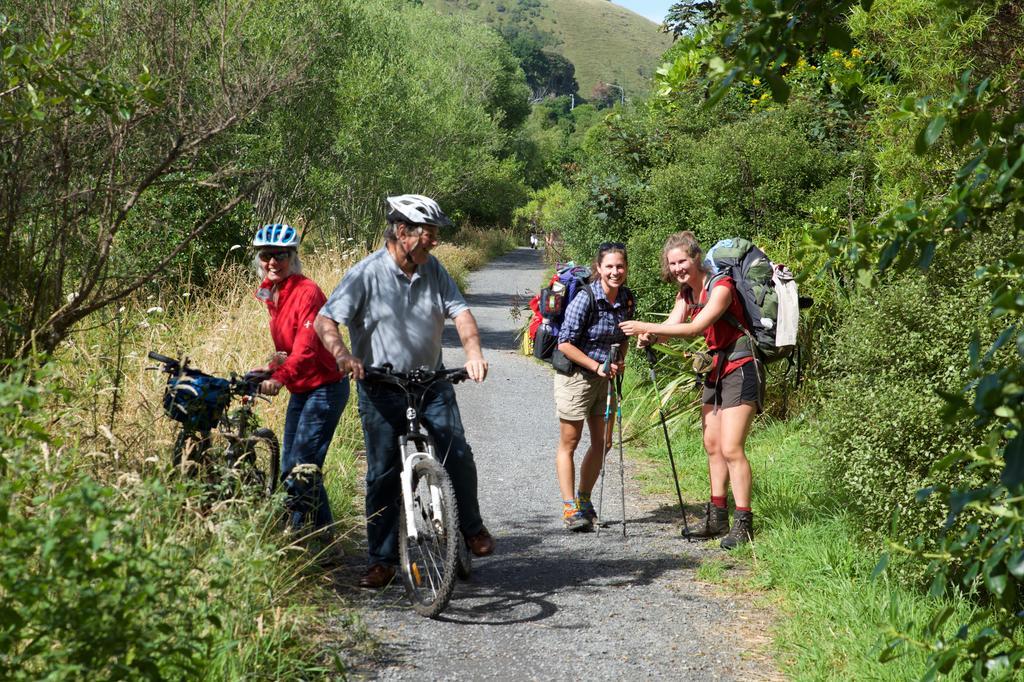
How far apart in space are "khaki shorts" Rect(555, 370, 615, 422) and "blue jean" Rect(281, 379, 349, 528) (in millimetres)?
1599

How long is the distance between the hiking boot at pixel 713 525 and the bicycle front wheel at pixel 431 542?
2008 mm

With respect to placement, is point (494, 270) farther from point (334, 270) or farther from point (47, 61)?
point (47, 61)

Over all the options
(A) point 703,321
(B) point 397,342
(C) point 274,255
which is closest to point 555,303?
(A) point 703,321

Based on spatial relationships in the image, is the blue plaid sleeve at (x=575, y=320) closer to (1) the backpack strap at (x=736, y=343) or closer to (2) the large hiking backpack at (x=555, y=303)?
(2) the large hiking backpack at (x=555, y=303)

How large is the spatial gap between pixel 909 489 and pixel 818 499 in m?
1.88

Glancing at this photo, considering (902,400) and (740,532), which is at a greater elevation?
(902,400)

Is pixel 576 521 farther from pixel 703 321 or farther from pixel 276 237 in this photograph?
pixel 276 237

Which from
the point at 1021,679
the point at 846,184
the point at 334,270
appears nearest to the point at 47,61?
the point at 1021,679

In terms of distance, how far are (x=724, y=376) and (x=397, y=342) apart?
2.09 meters

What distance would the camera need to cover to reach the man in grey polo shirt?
17.9 feet

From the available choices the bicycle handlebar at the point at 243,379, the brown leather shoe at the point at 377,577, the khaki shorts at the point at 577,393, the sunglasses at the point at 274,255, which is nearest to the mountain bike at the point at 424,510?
the brown leather shoe at the point at 377,577

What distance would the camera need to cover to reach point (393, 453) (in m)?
5.68

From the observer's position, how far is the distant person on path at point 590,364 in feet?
22.4

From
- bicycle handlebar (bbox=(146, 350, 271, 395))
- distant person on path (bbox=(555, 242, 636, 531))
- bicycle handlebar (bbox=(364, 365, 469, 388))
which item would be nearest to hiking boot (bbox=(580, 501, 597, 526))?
distant person on path (bbox=(555, 242, 636, 531))
